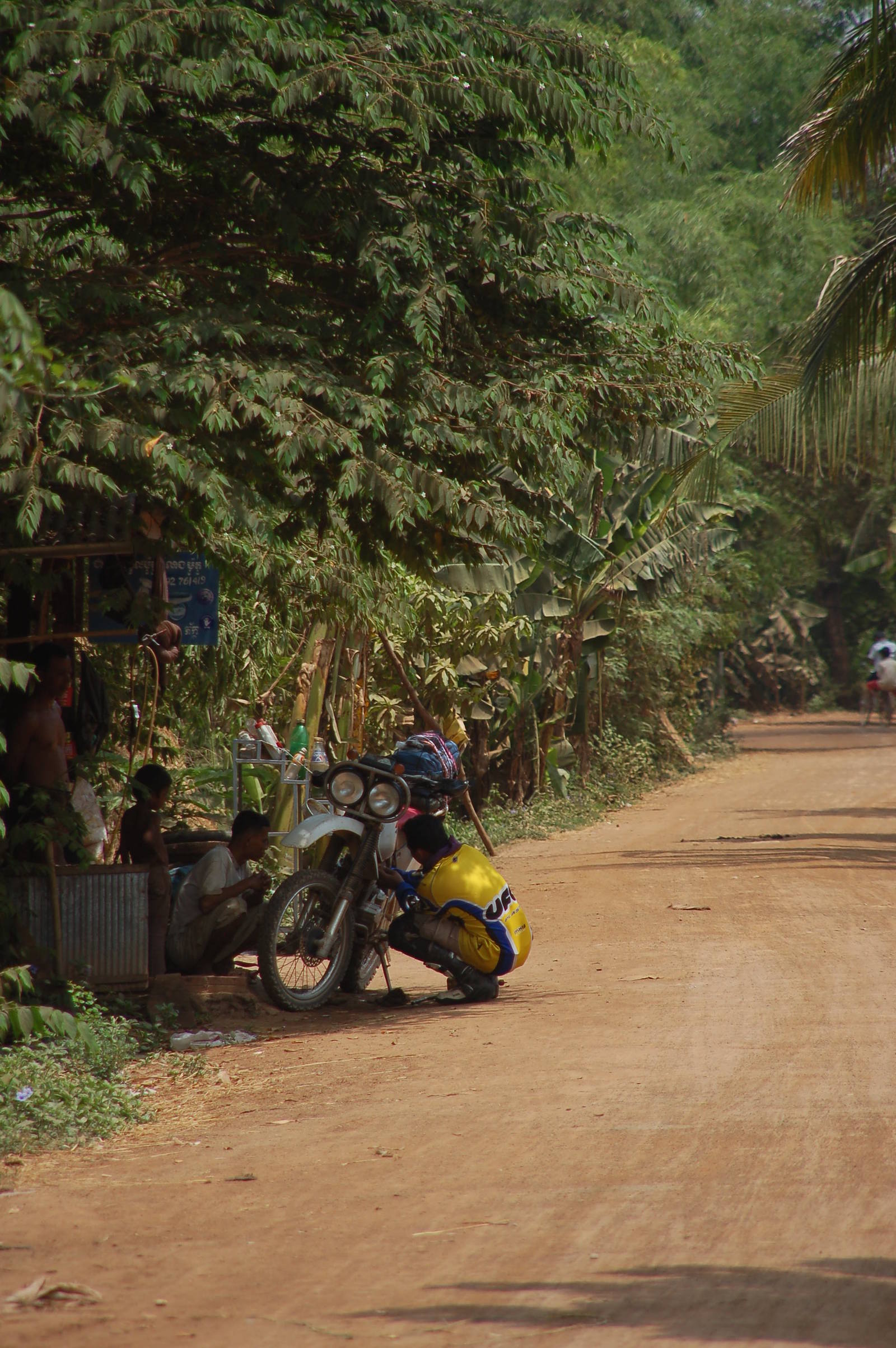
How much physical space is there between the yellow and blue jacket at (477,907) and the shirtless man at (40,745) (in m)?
2.01

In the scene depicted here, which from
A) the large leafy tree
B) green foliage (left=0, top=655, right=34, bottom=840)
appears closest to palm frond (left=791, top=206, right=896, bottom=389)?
the large leafy tree

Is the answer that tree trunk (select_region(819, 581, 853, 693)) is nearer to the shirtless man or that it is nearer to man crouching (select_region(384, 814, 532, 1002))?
man crouching (select_region(384, 814, 532, 1002))

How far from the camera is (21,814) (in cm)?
681

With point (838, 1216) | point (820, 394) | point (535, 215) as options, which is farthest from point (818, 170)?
point (838, 1216)

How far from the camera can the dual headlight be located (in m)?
7.68

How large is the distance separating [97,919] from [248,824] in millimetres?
1141

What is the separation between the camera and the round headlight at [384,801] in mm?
7680

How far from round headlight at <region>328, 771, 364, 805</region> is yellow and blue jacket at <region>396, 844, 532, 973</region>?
22.8 inches

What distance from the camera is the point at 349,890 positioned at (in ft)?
24.9

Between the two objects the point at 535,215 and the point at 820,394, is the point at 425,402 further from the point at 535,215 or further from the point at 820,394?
the point at 820,394

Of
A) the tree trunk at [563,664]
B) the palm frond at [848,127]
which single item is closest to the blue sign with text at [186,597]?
the palm frond at [848,127]

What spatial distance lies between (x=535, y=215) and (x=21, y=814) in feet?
13.4

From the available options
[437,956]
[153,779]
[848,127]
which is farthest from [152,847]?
[848,127]

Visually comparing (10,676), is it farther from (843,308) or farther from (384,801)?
(843,308)
